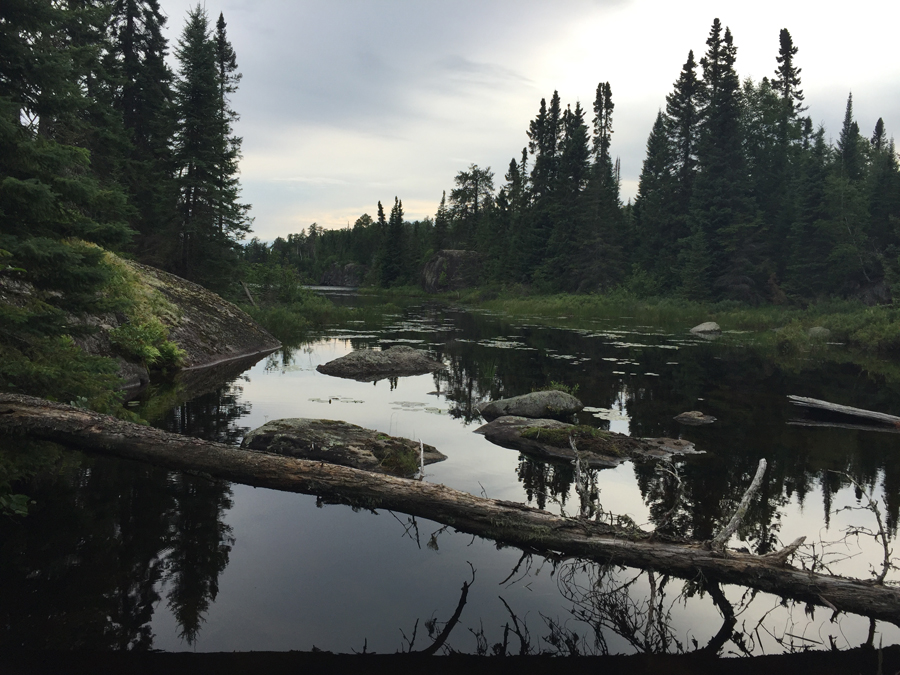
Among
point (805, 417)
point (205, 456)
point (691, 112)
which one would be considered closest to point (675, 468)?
Answer: point (805, 417)

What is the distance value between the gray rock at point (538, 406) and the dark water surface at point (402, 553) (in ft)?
1.42

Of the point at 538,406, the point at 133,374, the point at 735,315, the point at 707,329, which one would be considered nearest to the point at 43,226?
the point at 133,374

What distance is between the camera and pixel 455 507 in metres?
4.69

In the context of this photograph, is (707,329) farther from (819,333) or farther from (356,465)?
(356,465)

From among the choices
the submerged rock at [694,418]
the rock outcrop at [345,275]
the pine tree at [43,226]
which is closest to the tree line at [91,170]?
the pine tree at [43,226]

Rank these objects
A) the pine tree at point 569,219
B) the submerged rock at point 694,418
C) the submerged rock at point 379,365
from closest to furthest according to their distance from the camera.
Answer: the submerged rock at point 694,418 → the submerged rock at point 379,365 → the pine tree at point 569,219

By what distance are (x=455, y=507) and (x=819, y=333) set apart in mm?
31276

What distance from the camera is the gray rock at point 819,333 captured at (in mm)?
28875

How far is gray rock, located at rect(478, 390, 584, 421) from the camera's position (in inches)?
457

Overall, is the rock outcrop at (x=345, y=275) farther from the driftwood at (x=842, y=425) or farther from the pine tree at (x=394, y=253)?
the driftwood at (x=842, y=425)

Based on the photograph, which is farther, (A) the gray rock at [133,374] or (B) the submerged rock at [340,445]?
(A) the gray rock at [133,374]

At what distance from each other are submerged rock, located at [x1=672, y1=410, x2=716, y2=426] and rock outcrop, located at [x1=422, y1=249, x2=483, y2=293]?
60573mm

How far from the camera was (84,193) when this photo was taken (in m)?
6.35

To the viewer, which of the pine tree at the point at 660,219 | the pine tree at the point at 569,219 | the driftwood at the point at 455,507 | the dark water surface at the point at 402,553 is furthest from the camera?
the pine tree at the point at 569,219
